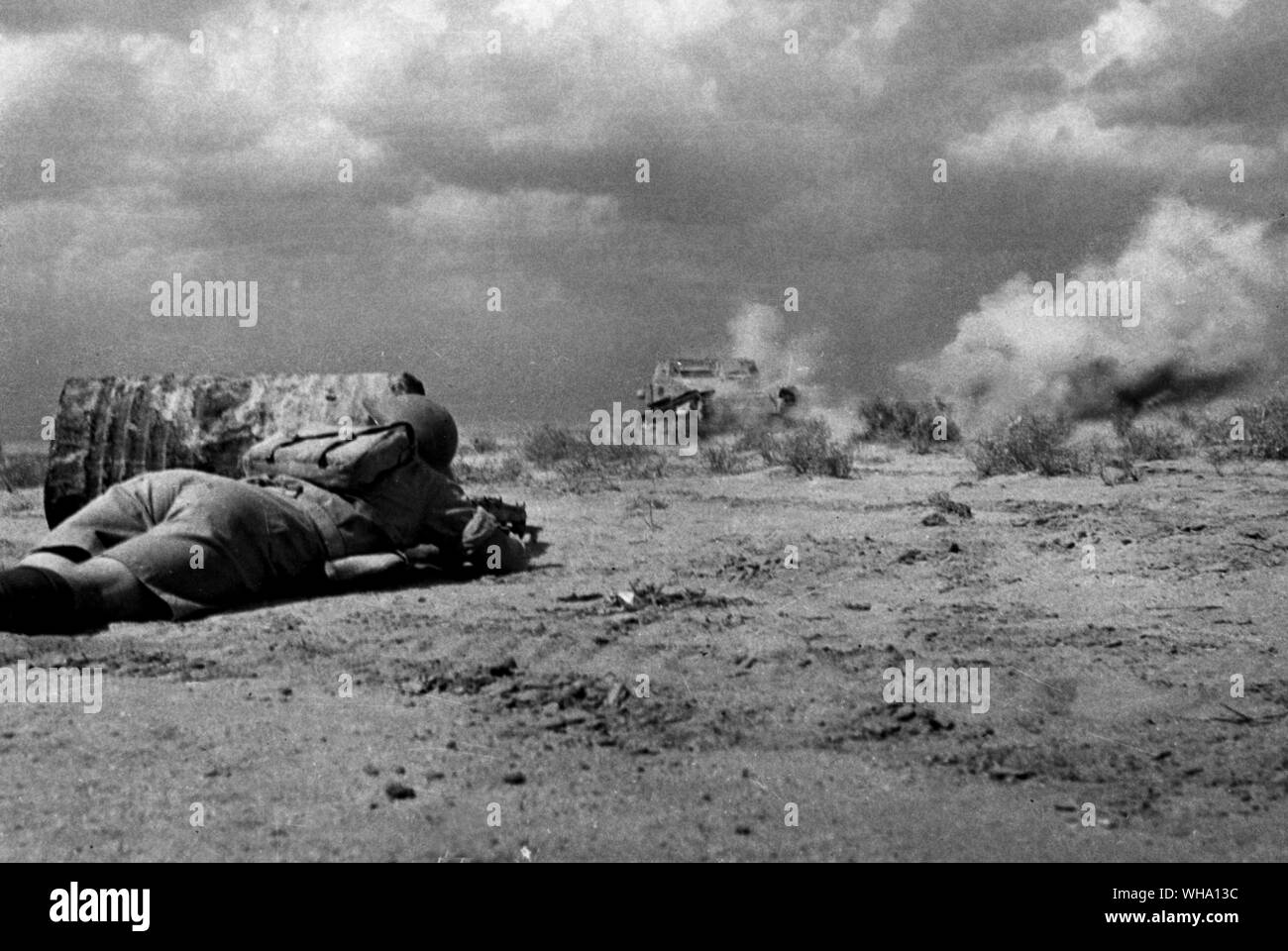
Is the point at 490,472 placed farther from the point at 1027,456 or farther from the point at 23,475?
the point at 1027,456

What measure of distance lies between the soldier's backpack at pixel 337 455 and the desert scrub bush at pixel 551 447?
19.9ft

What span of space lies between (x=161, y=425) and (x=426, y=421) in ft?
6.05

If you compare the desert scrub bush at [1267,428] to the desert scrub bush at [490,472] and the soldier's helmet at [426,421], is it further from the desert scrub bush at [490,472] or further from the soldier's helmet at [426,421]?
the soldier's helmet at [426,421]

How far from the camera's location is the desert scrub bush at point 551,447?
1410 centimetres

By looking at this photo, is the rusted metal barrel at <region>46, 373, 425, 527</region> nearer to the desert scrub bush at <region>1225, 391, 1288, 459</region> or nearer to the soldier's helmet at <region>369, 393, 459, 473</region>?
the soldier's helmet at <region>369, 393, 459, 473</region>

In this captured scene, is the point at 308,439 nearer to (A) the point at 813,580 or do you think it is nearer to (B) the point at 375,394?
(B) the point at 375,394

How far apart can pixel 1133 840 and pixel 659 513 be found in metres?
6.13

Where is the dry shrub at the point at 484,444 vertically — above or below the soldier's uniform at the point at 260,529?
above

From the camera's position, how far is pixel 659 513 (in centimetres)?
1003

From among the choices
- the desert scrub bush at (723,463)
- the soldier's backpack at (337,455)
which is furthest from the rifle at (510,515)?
the desert scrub bush at (723,463)

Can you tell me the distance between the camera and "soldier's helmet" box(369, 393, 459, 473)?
320 inches

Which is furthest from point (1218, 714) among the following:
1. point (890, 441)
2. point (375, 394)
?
point (890, 441)

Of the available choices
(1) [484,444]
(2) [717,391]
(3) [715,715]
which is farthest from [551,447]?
(3) [715,715]
